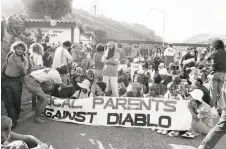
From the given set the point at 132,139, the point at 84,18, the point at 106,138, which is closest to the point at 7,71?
the point at 106,138

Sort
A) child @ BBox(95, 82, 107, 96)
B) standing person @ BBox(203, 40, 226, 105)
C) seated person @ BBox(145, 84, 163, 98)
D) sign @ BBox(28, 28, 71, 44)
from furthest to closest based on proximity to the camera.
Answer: sign @ BBox(28, 28, 71, 44) → child @ BBox(95, 82, 107, 96) → seated person @ BBox(145, 84, 163, 98) → standing person @ BBox(203, 40, 226, 105)

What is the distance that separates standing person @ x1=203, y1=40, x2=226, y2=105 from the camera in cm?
550

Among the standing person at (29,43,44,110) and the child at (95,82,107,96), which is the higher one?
the standing person at (29,43,44,110)

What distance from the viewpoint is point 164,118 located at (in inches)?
200

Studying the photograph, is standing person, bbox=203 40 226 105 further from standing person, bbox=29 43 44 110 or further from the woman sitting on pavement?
the woman sitting on pavement

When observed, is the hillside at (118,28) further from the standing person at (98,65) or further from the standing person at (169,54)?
the standing person at (98,65)

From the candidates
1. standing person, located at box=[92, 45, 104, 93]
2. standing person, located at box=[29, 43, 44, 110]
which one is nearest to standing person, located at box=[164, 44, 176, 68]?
standing person, located at box=[92, 45, 104, 93]

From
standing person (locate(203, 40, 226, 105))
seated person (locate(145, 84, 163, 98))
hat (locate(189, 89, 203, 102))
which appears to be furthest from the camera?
seated person (locate(145, 84, 163, 98))

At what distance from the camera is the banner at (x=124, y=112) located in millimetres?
5059

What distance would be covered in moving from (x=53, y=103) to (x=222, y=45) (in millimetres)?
2903

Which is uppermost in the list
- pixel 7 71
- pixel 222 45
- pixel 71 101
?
pixel 222 45

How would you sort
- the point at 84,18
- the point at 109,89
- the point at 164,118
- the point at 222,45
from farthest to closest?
the point at 84,18, the point at 109,89, the point at 222,45, the point at 164,118

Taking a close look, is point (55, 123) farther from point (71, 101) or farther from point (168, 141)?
point (168, 141)

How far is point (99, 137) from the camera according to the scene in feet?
15.6
